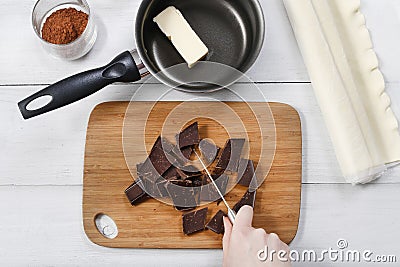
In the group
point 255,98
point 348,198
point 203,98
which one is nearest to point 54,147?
point 203,98

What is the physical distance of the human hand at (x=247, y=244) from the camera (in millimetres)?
1274

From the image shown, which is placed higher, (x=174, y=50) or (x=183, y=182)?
(x=174, y=50)

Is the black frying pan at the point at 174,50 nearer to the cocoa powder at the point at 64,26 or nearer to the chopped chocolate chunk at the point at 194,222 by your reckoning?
the cocoa powder at the point at 64,26

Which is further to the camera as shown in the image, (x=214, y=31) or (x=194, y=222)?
(x=214, y=31)

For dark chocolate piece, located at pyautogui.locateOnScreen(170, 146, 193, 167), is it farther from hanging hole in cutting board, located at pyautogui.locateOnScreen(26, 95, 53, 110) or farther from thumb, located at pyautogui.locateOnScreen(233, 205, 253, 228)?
hanging hole in cutting board, located at pyautogui.locateOnScreen(26, 95, 53, 110)

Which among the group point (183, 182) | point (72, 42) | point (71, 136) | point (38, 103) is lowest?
point (183, 182)

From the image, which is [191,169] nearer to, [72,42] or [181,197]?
[181,197]

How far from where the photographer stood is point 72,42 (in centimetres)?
136

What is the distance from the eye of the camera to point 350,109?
1.36 m

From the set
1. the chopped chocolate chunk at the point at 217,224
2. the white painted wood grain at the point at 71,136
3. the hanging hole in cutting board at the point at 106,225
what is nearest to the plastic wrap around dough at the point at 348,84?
the white painted wood grain at the point at 71,136

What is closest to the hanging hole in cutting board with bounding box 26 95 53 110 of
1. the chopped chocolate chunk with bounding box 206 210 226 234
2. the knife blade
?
the knife blade

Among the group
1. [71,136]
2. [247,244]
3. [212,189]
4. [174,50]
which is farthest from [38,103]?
[247,244]

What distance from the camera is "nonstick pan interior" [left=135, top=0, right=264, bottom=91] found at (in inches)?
54.3

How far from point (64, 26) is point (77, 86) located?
0.61ft
